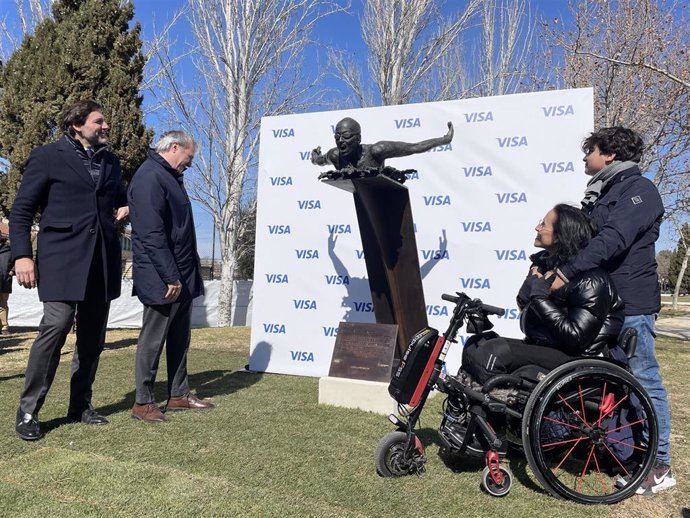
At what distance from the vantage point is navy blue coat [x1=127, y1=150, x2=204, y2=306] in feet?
10.7

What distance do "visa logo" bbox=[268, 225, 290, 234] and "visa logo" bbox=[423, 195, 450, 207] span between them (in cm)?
157

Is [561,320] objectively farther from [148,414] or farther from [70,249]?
[70,249]

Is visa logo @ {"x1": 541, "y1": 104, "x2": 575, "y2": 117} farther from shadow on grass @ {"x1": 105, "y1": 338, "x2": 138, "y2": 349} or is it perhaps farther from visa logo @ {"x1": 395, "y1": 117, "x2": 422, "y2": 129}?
shadow on grass @ {"x1": 105, "y1": 338, "x2": 138, "y2": 349}

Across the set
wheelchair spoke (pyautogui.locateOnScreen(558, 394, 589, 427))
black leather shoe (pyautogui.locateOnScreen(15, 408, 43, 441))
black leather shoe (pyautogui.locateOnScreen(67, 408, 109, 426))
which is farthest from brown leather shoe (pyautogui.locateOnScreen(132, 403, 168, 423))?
wheelchair spoke (pyautogui.locateOnScreen(558, 394, 589, 427))

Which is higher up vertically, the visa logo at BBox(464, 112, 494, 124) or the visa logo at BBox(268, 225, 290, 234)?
the visa logo at BBox(464, 112, 494, 124)

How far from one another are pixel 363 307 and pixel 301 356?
869mm

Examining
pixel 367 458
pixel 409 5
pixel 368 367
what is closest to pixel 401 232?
pixel 368 367

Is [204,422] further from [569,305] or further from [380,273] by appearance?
[569,305]

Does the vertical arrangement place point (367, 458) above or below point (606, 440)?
below

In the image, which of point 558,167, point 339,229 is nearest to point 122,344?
point 339,229

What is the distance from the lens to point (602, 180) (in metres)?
2.80

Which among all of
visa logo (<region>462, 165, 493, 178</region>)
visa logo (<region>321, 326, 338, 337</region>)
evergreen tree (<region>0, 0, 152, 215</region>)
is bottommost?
visa logo (<region>321, 326, 338, 337</region>)

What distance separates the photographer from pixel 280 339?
5.95m

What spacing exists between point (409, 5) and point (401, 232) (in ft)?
39.0
